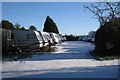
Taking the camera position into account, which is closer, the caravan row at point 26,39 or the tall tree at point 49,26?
the caravan row at point 26,39

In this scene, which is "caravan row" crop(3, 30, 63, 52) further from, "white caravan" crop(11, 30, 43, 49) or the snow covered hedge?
the snow covered hedge

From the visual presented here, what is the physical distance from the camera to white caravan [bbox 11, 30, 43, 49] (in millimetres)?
29297

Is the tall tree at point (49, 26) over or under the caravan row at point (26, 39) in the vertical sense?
over

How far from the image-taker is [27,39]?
29500 millimetres

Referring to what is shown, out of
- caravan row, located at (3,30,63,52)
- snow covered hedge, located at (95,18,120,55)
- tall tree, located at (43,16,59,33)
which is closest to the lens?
snow covered hedge, located at (95,18,120,55)

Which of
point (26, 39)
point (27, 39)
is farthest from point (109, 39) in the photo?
point (26, 39)

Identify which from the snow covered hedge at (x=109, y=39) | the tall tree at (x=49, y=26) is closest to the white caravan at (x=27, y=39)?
the snow covered hedge at (x=109, y=39)

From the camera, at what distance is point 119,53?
24.3 m

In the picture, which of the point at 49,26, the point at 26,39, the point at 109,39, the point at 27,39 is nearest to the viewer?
the point at 109,39

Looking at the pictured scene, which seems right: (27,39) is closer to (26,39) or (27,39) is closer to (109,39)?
(26,39)

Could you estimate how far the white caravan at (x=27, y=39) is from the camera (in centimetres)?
2930

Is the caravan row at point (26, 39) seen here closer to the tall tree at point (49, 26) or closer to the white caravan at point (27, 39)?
the white caravan at point (27, 39)

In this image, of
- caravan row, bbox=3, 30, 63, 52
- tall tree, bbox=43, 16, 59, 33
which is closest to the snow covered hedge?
caravan row, bbox=3, 30, 63, 52

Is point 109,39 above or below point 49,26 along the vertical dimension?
below
